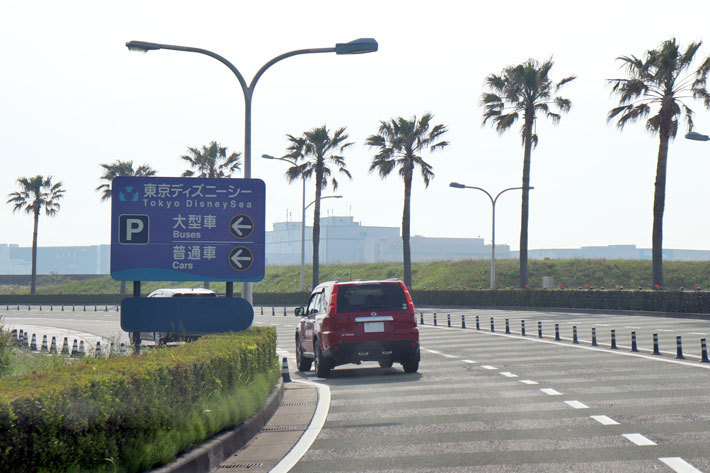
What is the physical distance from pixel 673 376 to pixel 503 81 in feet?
133

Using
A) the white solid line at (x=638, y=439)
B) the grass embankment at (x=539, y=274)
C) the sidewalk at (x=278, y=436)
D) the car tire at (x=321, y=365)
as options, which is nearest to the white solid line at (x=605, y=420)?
the white solid line at (x=638, y=439)

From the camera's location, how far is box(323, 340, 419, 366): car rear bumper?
15.4m

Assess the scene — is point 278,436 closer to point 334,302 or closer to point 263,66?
point 334,302

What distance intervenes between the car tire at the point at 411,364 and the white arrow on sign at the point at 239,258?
3.58 meters

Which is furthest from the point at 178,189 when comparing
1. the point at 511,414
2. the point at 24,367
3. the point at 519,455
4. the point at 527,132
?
the point at 527,132

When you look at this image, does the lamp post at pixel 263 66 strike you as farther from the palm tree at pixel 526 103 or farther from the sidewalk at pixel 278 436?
the palm tree at pixel 526 103

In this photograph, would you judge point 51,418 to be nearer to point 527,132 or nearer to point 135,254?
point 135,254

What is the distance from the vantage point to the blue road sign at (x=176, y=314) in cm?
1389

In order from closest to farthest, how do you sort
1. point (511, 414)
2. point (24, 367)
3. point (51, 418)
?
point (51, 418), point (511, 414), point (24, 367)

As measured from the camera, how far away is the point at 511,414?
10.5 meters

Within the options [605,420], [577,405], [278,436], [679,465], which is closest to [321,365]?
[577,405]

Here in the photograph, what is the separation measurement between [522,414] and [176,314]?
242 inches

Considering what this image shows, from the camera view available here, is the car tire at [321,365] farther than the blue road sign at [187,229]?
Yes

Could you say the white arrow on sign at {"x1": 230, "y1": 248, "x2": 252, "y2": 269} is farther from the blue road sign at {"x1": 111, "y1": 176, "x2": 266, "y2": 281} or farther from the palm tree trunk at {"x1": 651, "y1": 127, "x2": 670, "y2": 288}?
the palm tree trunk at {"x1": 651, "y1": 127, "x2": 670, "y2": 288}
